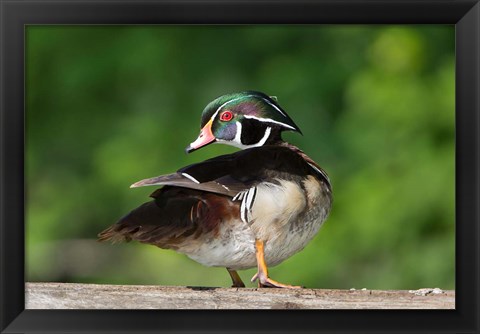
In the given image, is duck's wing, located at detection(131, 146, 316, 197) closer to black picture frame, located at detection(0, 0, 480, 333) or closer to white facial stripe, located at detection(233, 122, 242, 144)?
white facial stripe, located at detection(233, 122, 242, 144)

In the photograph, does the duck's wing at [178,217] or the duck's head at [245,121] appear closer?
the duck's wing at [178,217]

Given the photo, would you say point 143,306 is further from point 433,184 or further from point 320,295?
point 433,184

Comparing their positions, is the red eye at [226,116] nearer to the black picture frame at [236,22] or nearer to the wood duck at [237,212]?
the wood duck at [237,212]

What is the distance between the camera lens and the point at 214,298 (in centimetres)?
288

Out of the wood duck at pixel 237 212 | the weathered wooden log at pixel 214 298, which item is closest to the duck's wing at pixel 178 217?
the wood duck at pixel 237 212

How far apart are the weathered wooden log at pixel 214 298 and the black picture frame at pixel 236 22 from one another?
0.9 inches

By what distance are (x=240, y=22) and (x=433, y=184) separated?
5.23ft

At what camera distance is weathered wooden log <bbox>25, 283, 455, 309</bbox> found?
2877mm

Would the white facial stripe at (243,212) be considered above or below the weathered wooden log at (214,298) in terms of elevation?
above

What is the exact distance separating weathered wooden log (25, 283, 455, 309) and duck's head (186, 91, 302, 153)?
39 cm

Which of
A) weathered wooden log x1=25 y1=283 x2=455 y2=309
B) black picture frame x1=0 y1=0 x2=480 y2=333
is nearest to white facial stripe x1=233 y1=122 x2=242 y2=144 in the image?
black picture frame x1=0 y1=0 x2=480 y2=333

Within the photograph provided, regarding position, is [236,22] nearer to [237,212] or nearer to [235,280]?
[237,212]

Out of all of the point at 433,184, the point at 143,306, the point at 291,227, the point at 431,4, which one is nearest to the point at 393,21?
the point at 431,4

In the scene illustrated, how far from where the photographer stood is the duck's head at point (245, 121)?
9.65 ft
